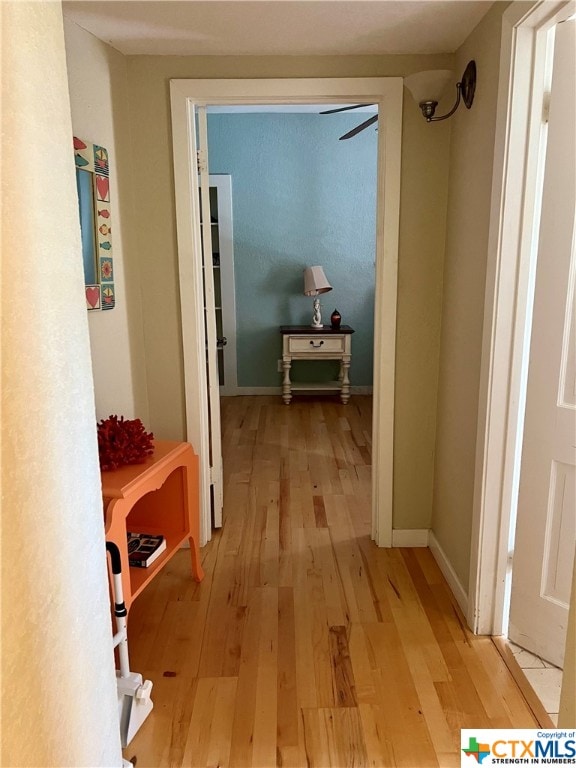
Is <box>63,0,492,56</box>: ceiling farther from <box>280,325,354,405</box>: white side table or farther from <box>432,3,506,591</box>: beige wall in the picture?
<box>280,325,354,405</box>: white side table

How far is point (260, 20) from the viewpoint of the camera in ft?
6.46

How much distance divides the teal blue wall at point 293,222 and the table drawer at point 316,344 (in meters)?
0.39

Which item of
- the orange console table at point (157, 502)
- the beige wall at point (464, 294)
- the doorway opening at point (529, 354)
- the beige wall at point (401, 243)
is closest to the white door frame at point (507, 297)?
the doorway opening at point (529, 354)

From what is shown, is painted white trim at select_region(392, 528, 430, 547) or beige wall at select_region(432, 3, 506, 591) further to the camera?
painted white trim at select_region(392, 528, 430, 547)

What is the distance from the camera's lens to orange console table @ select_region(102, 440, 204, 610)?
1.73 metres

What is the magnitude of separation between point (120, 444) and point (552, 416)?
1.49 m

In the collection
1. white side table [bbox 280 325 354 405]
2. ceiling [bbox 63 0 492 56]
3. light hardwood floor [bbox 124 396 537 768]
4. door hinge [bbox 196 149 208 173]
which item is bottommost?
light hardwood floor [bbox 124 396 537 768]

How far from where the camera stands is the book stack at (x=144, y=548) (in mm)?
2008

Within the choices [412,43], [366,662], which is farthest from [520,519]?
[412,43]

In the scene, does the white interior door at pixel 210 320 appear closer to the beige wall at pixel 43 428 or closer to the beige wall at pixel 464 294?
the beige wall at pixel 464 294

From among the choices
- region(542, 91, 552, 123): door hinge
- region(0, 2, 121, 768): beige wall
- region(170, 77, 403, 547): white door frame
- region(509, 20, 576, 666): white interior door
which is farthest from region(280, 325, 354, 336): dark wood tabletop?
region(0, 2, 121, 768): beige wall

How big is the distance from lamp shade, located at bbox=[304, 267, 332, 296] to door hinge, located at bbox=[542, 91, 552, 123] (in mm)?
3449

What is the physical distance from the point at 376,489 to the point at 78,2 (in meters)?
2.32

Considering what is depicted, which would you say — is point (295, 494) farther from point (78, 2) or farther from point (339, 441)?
point (78, 2)
